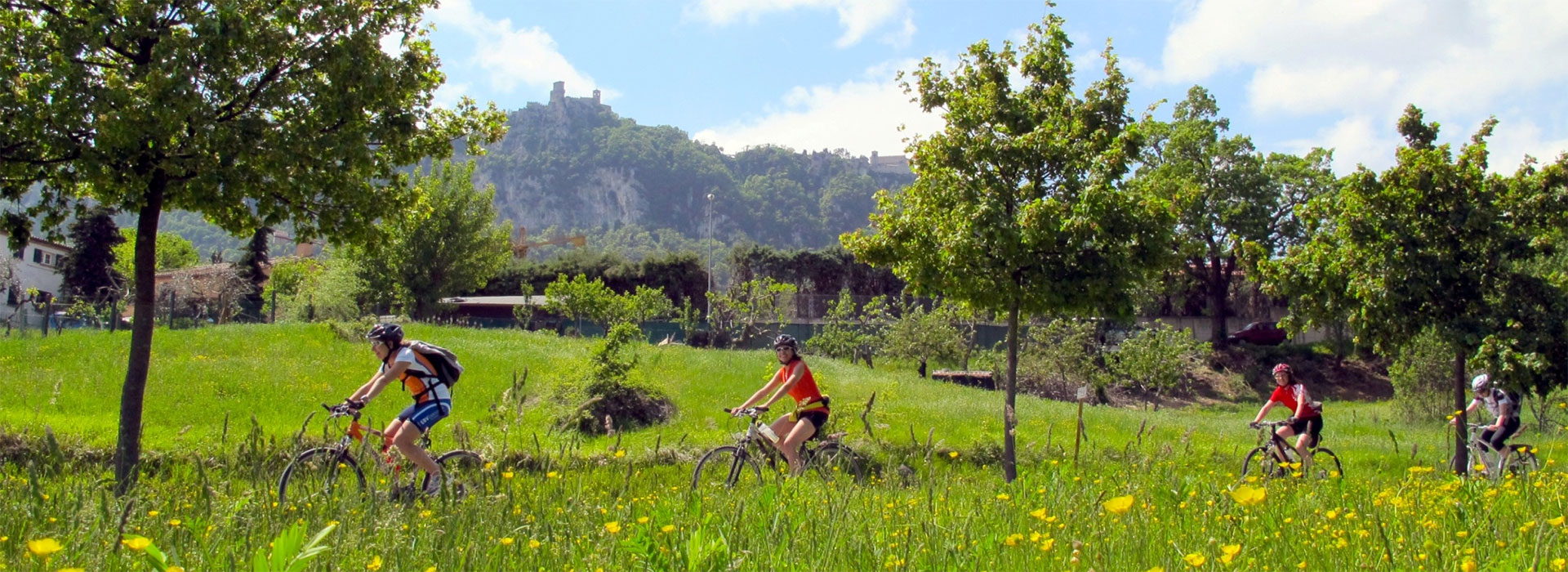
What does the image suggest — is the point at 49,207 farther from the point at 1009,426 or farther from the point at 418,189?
the point at 1009,426

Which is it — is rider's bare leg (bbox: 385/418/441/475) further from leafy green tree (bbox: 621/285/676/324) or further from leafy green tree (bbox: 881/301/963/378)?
leafy green tree (bbox: 621/285/676/324)

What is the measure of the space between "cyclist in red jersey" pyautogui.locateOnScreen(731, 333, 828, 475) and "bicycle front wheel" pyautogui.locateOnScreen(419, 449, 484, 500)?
2.28 metres

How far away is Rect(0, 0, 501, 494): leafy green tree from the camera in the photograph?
22.7 feet

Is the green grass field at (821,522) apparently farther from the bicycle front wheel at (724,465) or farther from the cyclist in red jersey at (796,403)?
the cyclist in red jersey at (796,403)

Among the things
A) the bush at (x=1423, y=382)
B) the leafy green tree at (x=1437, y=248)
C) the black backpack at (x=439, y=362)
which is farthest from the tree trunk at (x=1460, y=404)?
the bush at (x=1423, y=382)

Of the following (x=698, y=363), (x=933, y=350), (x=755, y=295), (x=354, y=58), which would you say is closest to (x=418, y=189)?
(x=354, y=58)

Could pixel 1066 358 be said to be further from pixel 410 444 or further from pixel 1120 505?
pixel 1120 505

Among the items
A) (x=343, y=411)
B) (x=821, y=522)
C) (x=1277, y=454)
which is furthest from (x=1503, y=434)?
(x=343, y=411)

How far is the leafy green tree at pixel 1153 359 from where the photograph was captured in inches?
1236

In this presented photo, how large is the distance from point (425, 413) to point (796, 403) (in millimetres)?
3103

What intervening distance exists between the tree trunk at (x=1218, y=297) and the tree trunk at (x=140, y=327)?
47657 millimetres

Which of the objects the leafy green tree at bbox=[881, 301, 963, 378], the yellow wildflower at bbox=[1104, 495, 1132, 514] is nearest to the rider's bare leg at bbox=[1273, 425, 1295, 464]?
the yellow wildflower at bbox=[1104, 495, 1132, 514]

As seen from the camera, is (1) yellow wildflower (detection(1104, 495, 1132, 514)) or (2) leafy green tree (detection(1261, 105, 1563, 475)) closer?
(1) yellow wildflower (detection(1104, 495, 1132, 514))

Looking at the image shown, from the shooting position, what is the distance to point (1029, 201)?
1110 centimetres
